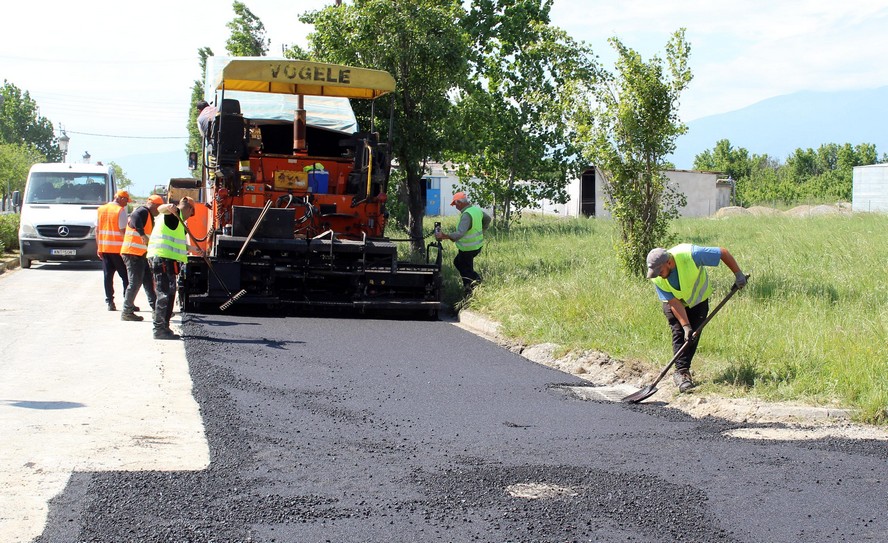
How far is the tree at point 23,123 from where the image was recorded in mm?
63938

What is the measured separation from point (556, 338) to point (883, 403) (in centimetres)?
387

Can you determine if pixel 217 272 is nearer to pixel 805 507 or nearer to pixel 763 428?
pixel 763 428

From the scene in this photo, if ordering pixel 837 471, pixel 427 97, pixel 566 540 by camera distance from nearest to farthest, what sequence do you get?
pixel 566 540
pixel 837 471
pixel 427 97

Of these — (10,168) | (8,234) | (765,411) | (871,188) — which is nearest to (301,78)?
(765,411)

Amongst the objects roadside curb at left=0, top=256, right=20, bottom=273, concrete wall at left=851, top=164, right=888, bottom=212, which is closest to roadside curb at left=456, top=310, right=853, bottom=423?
roadside curb at left=0, top=256, right=20, bottom=273

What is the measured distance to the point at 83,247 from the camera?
777 inches

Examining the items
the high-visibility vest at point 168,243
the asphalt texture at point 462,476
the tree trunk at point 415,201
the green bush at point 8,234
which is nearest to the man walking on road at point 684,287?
the asphalt texture at point 462,476

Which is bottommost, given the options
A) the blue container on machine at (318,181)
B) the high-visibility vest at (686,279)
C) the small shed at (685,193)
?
the high-visibility vest at (686,279)

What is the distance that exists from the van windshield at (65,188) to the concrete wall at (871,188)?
36.4m

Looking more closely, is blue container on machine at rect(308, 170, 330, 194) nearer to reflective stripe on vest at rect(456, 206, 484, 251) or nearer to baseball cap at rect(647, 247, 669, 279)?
reflective stripe on vest at rect(456, 206, 484, 251)

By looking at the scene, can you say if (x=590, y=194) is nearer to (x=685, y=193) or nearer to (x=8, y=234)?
(x=685, y=193)

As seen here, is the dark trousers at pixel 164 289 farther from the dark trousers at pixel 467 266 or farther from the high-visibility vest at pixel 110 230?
the dark trousers at pixel 467 266

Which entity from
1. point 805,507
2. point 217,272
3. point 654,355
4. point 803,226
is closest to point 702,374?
point 654,355

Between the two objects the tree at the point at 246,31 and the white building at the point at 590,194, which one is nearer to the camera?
the tree at the point at 246,31
